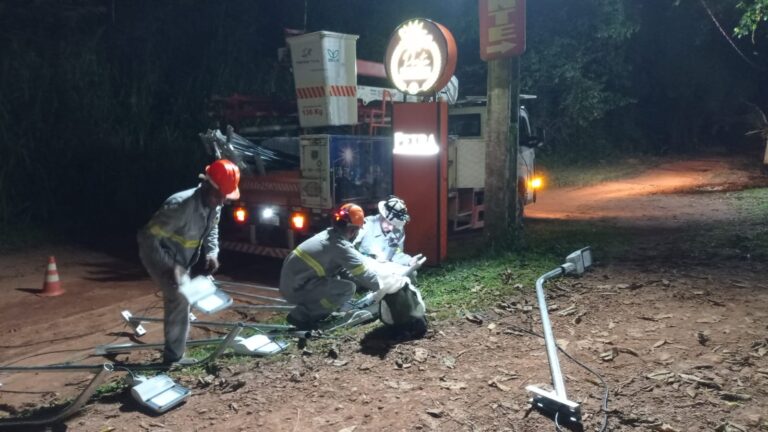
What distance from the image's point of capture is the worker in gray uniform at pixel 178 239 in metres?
4.83

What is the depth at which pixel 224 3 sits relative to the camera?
62.5 feet

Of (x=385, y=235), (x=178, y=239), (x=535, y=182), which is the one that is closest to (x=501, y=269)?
(x=385, y=235)

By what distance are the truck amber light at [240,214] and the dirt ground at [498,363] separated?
194 cm

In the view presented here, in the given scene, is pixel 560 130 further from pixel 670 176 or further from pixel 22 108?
pixel 22 108

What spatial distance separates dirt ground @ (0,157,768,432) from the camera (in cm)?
378

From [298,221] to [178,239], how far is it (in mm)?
3498

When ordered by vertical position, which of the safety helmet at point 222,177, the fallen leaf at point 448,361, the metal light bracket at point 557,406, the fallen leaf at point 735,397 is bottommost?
the fallen leaf at point 448,361

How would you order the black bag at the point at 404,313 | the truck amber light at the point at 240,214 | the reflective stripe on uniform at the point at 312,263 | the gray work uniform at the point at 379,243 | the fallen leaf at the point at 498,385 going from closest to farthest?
the fallen leaf at the point at 498,385, the black bag at the point at 404,313, the reflective stripe on uniform at the point at 312,263, the gray work uniform at the point at 379,243, the truck amber light at the point at 240,214

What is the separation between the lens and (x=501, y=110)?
26.0ft

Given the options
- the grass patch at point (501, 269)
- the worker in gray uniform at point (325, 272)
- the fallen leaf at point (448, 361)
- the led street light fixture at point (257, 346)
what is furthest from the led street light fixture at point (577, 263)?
the led street light fixture at point (257, 346)

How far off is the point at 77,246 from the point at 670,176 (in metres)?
18.4

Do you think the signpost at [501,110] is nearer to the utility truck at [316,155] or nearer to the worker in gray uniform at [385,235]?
the utility truck at [316,155]

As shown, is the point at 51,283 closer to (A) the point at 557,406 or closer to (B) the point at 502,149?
(B) the point at 502,149

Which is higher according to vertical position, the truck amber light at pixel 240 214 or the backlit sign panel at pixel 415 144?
the backlit sign panel at pixel 415 144
